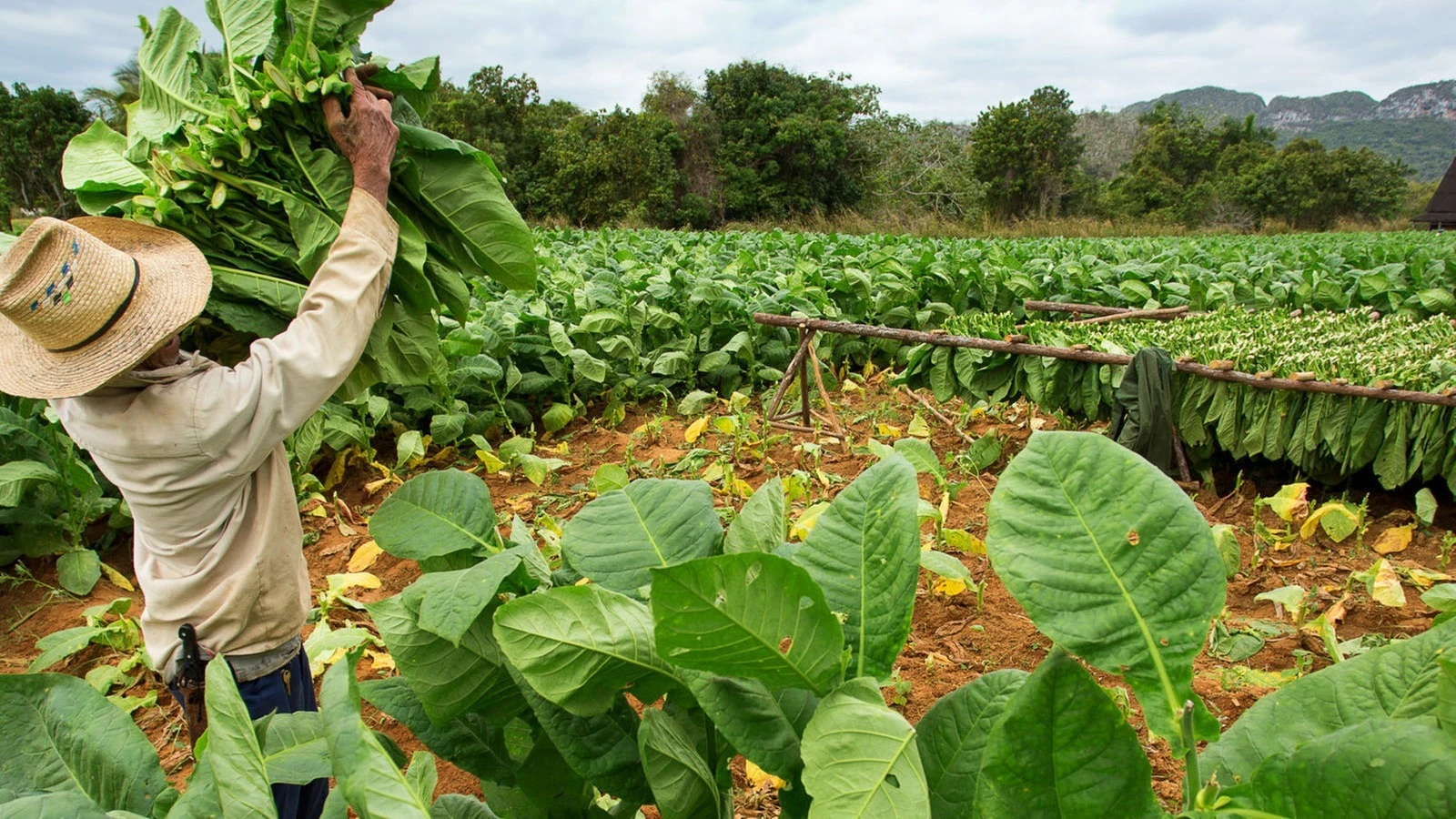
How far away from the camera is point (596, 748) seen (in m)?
0.88

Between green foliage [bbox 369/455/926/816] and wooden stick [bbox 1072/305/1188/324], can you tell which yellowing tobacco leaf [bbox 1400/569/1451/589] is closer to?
green foliage [bbox 369/455/926/816]

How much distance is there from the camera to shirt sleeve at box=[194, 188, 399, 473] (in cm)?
176

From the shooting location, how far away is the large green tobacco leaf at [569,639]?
2.50 ft

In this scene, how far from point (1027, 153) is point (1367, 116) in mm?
133999

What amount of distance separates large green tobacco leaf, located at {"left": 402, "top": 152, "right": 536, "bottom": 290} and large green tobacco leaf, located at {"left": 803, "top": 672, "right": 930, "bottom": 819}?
1476mm

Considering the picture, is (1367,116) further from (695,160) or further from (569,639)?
(569,639)

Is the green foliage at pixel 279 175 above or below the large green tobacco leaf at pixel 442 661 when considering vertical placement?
above

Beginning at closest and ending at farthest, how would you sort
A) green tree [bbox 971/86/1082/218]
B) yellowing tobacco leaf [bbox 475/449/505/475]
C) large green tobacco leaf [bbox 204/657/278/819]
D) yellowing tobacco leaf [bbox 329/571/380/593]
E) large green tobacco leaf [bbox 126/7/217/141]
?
1. large green tobacco leaf [bbox 204/657/278/819]
2. large green tobacco leaf [bbox 126/7/217/141]
3. yellowing tobacco leaf [bbox 329/571/380/593]
4. yellowing tobacco leaf [bbox 475/449/505/475]
5. green tree [bbox 971/86/1082/218]

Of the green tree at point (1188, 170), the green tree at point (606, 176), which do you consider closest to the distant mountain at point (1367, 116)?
the green tree at point (1188, 170)

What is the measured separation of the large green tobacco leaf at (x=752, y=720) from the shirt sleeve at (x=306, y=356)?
1.36 meters

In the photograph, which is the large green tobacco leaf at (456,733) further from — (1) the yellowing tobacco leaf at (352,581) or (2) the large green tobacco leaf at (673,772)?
(1) the yellowing tobacco leaf at (352,581)

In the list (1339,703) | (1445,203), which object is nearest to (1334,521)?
(1339,703)

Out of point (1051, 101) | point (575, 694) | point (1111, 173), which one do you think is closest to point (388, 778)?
point (575, 694)

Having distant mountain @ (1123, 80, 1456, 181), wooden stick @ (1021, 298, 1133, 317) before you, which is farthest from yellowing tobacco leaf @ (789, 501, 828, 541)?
distant mountain @ (1123, 80, 1456, 181)
